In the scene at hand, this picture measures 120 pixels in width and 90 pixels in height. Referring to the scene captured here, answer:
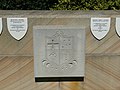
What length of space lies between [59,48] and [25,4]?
3084 millimetres

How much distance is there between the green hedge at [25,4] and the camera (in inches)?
256

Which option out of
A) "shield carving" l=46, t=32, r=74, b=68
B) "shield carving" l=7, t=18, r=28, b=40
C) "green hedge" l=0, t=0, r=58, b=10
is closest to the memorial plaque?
"shield carving" l=46, t=32, r=74, b=68

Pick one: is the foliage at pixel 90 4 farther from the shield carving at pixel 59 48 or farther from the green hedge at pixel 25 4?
the shield carving at pixel 59 48

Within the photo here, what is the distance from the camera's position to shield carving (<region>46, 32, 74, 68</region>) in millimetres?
3678

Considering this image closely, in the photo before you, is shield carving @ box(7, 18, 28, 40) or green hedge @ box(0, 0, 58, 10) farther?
green hedge @ box(0, 0, 58, 10)

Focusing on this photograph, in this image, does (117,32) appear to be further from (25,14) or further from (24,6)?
(24,6)

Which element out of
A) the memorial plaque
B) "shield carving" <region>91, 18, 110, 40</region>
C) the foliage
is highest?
the foliage

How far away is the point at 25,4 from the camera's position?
6.56 m

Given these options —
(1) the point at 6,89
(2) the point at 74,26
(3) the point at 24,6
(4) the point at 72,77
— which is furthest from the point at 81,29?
(3) the point at 24,6

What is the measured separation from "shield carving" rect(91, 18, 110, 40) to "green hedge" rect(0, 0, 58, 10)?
289 cm

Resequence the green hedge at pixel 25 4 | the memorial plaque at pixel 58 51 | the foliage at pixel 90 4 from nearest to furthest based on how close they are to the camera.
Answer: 1. the memorial plaque at pixel 58 51
2. the foliage at pixel 90 4
3. the green hedge at pixel 25 4

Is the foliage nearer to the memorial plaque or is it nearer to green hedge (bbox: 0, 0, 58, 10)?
green hedge (bbox: 0, 0, 58, 10)

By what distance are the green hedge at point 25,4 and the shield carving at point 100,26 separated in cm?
289

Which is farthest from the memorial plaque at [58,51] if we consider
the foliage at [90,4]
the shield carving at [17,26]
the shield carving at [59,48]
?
the foliage at [90,4]
